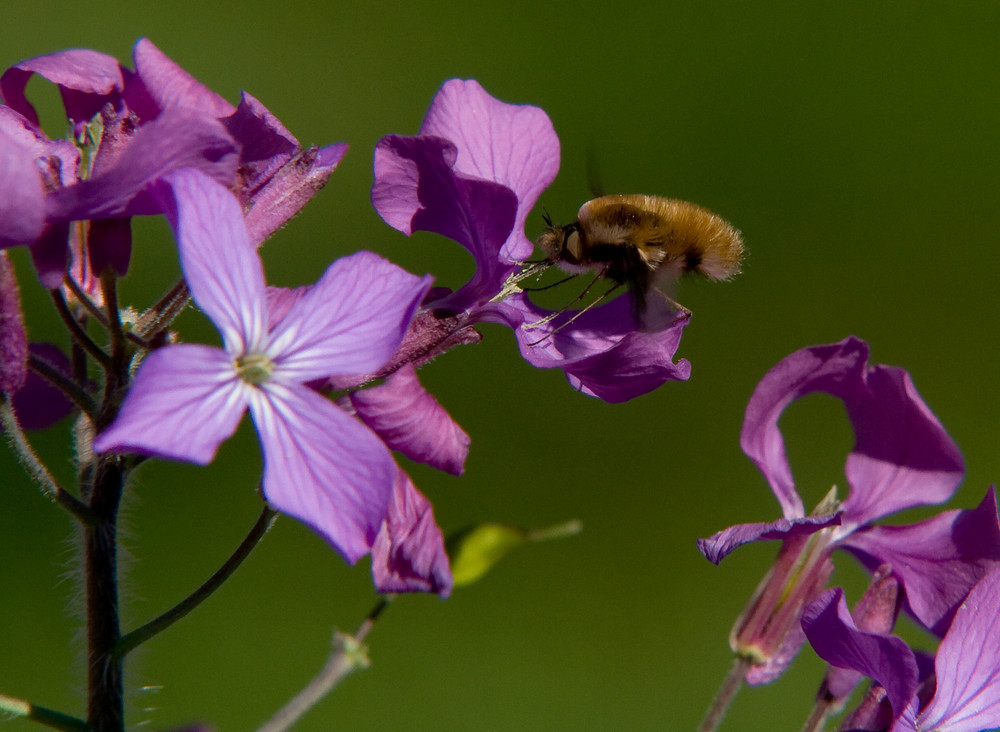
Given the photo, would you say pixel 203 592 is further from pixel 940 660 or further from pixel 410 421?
pixel 940 660

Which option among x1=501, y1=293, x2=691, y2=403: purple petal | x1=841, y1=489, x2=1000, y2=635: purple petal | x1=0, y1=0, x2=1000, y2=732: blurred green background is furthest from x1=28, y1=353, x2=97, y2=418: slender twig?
x1=0, y1=0, x2=1000, y2=732: blurred green background

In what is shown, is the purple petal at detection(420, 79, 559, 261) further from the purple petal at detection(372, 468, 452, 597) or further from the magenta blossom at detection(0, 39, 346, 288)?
the purple petal at detection(372, 468, 452, 597)

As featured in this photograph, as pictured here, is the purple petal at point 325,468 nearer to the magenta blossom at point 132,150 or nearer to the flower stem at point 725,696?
the magenta blossom at point 132,150

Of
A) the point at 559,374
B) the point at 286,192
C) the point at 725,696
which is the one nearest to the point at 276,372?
the point at 286,192

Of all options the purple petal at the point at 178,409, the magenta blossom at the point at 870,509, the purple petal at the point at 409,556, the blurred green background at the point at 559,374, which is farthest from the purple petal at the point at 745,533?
the blurred green background at the point at 559,374

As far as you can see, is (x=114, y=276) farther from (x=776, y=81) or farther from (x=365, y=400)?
(x=776, y=81)
